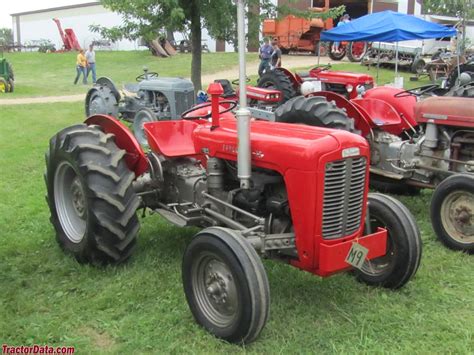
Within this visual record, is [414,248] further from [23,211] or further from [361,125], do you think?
[23,211]

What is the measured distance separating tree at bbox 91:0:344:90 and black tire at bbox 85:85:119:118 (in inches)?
44.4

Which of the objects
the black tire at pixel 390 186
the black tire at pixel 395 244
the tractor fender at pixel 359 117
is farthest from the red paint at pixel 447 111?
the black tire at pixel 395 244

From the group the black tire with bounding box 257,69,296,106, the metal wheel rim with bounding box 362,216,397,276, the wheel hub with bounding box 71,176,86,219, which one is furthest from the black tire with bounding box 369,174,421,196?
the black tire with bounding box 257,69,296,106

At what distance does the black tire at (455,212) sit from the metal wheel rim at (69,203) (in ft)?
10.6

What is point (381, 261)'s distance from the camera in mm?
4047

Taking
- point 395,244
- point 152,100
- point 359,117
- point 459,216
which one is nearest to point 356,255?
point 395,244

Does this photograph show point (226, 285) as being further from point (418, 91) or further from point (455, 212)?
point (418, 91)

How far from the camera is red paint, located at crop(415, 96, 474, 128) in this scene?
215 inches

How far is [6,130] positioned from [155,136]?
25.3 feet

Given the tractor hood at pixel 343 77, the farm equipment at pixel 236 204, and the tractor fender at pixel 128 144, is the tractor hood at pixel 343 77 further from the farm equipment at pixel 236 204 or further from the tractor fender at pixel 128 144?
A: the tractor fender at pixel 128 144

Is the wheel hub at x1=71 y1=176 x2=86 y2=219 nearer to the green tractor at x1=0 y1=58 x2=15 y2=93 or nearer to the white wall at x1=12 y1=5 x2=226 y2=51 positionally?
the green tractor at x1=0 y1=58 x2=15 y2=93

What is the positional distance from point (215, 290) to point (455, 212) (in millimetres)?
2744

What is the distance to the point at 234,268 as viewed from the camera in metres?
3.13

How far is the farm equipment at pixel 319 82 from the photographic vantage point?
10.0 meters
